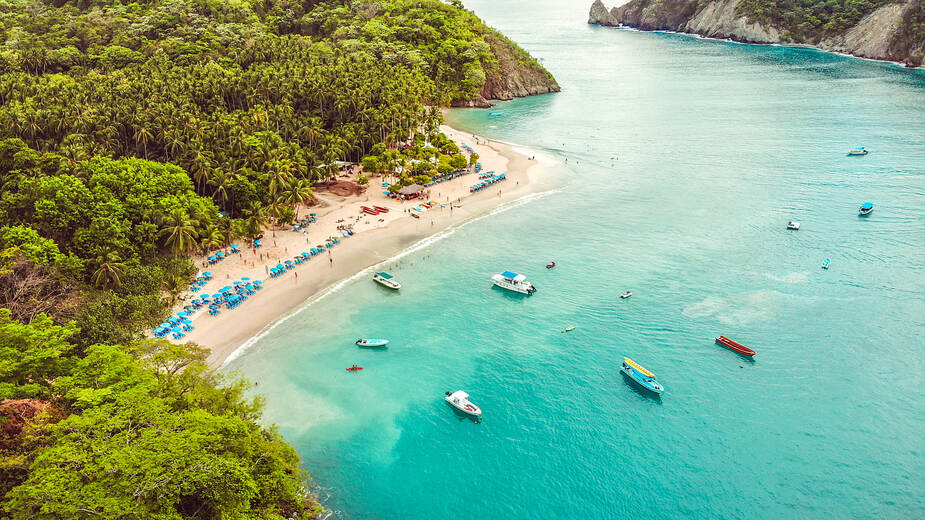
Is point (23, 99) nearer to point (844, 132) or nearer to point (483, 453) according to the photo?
point (483, 453)

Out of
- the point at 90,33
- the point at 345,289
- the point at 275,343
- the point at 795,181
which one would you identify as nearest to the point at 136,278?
the point at 275,343

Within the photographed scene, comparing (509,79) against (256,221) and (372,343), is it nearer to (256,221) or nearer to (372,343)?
(256,221)

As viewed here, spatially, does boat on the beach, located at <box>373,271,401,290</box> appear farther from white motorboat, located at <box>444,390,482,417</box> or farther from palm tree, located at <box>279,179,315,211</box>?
white motorboat, located at <box>444,390,482,417</box>

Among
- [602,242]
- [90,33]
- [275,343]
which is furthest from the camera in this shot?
[90,33]

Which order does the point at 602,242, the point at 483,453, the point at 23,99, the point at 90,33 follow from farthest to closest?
1. the point at 90,33
2. the point at 23,99
3. the point at 602,242
4. the point at 483,453

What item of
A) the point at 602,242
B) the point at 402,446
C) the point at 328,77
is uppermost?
the point at 328,77

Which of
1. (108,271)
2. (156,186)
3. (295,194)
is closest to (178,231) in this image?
(108,271)

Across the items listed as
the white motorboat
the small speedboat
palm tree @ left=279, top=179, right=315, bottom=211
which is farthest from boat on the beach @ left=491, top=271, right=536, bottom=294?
palm tree @ left=279, top=179, right=315, bottom=211
